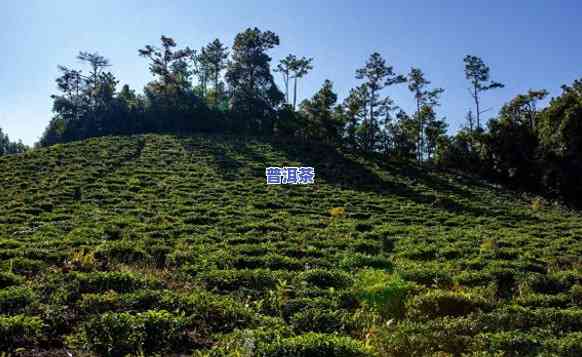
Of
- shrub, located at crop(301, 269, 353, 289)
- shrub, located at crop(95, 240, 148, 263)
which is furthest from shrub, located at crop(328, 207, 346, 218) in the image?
shrub, located at crop(301, 269, 353, 289)

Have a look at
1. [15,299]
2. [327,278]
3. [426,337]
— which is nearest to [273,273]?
[327,278]

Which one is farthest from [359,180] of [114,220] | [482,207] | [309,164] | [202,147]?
[114,220]

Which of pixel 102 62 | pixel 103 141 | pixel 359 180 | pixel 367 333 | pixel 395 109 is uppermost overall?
pixel 102 62

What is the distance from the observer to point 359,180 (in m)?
34.9

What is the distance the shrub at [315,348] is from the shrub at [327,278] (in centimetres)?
387

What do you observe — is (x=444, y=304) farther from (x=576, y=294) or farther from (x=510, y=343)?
(x=576, y=294)

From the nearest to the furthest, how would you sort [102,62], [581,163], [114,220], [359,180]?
[114,220]
[359,180]
[581,163]
[102,62]

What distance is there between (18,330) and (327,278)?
6013 millimetres

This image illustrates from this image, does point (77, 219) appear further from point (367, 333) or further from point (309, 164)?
point (309, 164)

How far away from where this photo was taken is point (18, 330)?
713 centimetres

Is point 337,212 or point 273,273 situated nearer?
point 273,273

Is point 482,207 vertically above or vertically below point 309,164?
below

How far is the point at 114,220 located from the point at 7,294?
928cm

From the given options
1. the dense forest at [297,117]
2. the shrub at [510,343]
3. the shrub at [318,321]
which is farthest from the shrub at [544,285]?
the dense forest at [297,117]
